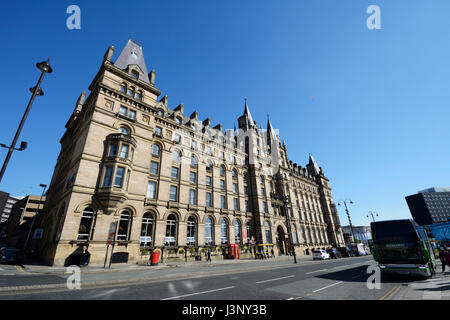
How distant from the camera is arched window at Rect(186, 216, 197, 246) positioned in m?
25.7

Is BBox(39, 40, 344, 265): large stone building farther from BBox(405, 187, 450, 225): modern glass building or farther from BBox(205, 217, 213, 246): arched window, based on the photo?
BBox(405, 187, 450, 225): modern glass building

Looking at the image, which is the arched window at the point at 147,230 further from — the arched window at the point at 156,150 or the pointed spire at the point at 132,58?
the pointed spire at the point at 132,58

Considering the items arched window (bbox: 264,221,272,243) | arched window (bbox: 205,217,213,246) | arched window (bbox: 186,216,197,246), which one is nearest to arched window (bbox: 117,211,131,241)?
Result: arched window (bbox: 186,216,197,246)

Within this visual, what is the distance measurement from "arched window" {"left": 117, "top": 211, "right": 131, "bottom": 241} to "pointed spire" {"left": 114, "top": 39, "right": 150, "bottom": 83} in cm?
1962

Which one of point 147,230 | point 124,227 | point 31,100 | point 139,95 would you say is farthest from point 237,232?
point 31,100

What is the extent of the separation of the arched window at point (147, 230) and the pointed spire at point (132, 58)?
1983 centimetres

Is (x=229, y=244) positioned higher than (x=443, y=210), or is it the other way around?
(x=443, y=210)

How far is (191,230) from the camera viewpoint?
26.5 meters
